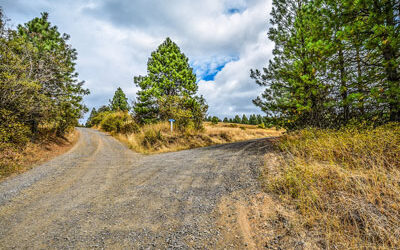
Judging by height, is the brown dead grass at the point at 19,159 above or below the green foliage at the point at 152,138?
below

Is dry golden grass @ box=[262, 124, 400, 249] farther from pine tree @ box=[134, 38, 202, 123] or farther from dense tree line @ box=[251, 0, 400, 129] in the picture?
pine tree @ box=[134, 38, 202, 123]

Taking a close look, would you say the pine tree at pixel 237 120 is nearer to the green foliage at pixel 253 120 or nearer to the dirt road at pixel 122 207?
the green foliage at pixel 253 120

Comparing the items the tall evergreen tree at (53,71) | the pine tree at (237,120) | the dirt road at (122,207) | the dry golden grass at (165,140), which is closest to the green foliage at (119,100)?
→ the tall evergreen tree at (53,71)

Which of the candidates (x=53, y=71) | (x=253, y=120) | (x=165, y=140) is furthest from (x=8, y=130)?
(x=253, y=120)

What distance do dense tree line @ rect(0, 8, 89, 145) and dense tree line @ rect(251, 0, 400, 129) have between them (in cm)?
1159

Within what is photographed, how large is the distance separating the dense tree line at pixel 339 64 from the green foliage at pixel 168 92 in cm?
715

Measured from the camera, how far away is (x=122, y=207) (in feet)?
10.6

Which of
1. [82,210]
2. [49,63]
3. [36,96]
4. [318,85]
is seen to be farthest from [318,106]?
[49,63]

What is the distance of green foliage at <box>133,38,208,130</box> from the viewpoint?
46.1 ft

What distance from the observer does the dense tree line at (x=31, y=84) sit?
22.5ft

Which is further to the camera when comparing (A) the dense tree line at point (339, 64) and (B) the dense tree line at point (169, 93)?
(B) the dense tree line at point (169, 93)

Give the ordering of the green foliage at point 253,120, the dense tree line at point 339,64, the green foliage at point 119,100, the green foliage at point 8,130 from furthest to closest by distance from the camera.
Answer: the green foliage at point 253,120 < the green foliage at point 119,100 < the green foliage at point 8,130 < the dense tree line at point 339,64

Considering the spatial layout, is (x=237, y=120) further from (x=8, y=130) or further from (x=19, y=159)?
(x=8, y=130)

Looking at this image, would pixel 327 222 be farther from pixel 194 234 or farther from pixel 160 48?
pixel 160 48
